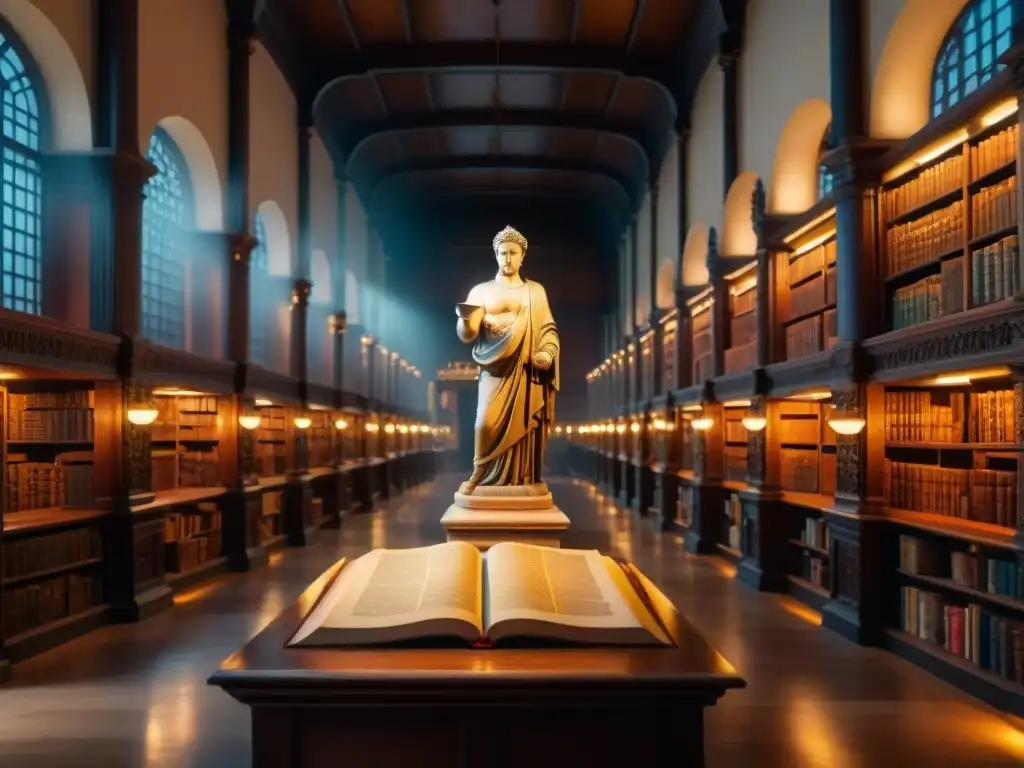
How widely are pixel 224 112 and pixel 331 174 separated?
21.8ft

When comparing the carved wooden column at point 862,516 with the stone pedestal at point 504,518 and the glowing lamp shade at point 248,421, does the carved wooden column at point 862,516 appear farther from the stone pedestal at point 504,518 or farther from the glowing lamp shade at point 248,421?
the glowing lamp shade at point 248,421

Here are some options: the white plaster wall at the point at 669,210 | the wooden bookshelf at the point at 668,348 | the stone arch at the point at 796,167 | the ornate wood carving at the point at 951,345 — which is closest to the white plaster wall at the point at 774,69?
the stone arch at the point at 796,167

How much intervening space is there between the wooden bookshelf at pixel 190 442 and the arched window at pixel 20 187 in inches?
105

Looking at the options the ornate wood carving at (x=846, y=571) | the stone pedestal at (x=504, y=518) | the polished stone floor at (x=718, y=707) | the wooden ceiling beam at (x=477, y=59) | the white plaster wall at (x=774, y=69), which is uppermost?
the wooden ceiling beam at (x=477, y=59)

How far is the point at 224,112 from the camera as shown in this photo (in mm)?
10680

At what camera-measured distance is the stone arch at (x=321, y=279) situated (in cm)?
1648

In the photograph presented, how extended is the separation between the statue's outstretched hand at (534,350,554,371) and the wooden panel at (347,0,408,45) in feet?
26.7

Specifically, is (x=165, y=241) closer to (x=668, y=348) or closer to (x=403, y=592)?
(x=403, y=592)

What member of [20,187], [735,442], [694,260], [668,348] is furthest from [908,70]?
[668,348]

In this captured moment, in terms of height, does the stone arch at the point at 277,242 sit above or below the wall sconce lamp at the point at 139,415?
above

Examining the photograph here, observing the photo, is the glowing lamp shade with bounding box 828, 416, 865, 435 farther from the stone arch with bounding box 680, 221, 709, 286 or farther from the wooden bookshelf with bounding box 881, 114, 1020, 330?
the stone arch with bounding box 680, 221, 709, 286

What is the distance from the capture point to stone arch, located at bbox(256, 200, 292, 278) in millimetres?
13312

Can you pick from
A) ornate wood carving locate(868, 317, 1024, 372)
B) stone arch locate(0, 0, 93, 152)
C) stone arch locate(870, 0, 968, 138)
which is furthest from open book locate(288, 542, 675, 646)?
stone arch locate(0, 0, 93, 152)

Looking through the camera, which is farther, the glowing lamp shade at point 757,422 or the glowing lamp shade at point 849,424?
the glowing lamp shade at point 757,422
